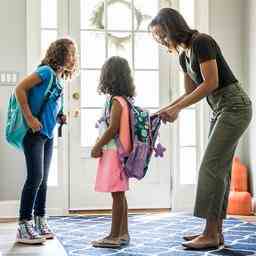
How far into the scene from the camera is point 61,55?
2.87 m

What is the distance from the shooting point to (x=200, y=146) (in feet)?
14.0

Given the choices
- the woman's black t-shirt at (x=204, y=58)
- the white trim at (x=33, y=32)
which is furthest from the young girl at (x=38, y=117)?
the white trim at (x=33, y=32)

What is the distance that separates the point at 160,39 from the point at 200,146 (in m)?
1.78

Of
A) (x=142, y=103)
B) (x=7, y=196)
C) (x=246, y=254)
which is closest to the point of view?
(x=246, y=254)

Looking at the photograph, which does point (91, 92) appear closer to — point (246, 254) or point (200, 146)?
point (200, 146)

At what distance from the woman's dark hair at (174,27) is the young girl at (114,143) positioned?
30 centimetres

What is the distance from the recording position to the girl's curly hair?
2.87 metres

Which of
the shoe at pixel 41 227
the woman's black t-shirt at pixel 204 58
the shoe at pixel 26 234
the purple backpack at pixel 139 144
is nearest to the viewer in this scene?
the woman's black t-shirt at pixel 204 58

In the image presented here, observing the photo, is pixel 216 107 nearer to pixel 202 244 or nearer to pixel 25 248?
pixel 202 244

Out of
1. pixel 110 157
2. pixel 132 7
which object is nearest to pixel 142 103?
pixel 132 7

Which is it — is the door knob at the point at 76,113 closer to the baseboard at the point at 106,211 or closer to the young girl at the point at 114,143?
the baseboard at the point at 106,211

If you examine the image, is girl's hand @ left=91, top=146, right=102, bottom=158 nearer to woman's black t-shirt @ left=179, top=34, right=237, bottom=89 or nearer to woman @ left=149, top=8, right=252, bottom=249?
woman @ left=149, top=8, right=252, bottom=249

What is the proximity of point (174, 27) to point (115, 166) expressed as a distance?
76 centimetres

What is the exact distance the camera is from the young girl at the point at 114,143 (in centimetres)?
269
